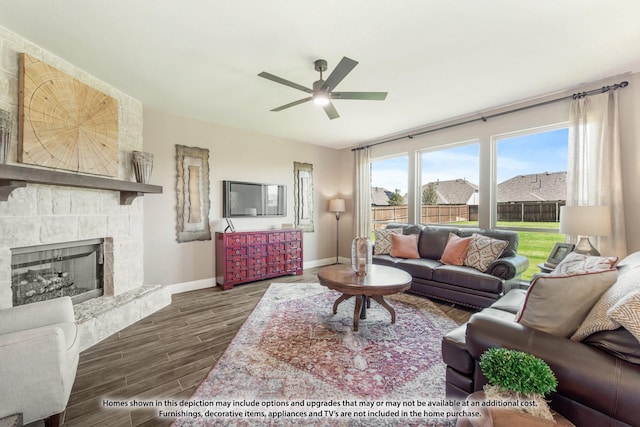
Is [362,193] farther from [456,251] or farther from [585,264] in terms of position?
[585,264]

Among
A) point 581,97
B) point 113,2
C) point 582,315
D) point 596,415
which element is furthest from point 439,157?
point 113,2

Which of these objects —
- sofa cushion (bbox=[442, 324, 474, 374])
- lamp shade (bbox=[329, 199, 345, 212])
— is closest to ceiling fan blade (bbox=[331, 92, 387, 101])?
sofa cushion (bbox=[442, 324, 474, 374])

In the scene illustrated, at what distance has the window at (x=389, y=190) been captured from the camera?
16.3ft

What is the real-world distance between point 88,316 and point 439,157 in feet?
16.4

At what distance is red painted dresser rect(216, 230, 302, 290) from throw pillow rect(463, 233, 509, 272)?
2707 millimetres

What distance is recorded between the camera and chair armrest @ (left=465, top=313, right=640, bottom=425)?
0.94 metres

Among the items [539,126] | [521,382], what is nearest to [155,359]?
[521,382]

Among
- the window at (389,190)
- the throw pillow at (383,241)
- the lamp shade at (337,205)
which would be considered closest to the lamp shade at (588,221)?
the throw pillow at (383,241)

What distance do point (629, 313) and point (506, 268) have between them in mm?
2126

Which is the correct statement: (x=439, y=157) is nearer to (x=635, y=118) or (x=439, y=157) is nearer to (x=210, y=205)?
(x=635, y=118)

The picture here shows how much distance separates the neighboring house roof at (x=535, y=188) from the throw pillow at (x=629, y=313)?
2.95 metres

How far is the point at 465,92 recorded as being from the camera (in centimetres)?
314

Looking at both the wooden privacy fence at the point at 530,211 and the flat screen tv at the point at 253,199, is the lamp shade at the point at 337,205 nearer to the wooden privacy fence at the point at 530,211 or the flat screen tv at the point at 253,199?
the flat screen tv at the point at 253,199

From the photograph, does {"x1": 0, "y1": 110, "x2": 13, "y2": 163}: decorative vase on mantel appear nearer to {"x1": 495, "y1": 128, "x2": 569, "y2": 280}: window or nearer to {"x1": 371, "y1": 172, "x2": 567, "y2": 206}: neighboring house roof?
{"x1": 371, "y1": 172, "x2": 567, "y2": 206}: neighboring house roof
